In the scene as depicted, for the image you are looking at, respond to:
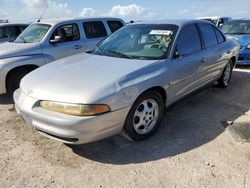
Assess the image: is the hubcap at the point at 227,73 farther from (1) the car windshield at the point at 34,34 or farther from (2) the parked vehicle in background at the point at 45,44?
(1) the car windshield at the point at 34,34

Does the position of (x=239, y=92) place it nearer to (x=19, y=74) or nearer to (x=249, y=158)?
(x=249, y=158)

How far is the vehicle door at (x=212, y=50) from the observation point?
4.79 m

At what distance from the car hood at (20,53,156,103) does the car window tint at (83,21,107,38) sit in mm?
2883

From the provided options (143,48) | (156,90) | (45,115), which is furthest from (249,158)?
(45,115)

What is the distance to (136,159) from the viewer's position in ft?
10.6

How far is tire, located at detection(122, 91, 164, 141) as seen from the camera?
132 inches

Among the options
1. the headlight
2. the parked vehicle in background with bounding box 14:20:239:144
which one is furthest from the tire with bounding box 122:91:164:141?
the headlight

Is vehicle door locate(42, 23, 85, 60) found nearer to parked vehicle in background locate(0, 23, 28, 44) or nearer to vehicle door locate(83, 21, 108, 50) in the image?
vehicle door locate(83, 21, 108, 50)

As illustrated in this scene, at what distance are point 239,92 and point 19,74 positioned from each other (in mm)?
4677

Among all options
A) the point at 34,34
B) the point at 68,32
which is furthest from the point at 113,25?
the point at 34,34

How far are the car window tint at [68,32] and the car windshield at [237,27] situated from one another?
5.78 m

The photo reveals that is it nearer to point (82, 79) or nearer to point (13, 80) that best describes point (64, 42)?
point (13, 80)

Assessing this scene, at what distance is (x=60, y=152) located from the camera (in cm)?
340

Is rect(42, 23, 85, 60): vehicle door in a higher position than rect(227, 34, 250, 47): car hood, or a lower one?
higher
